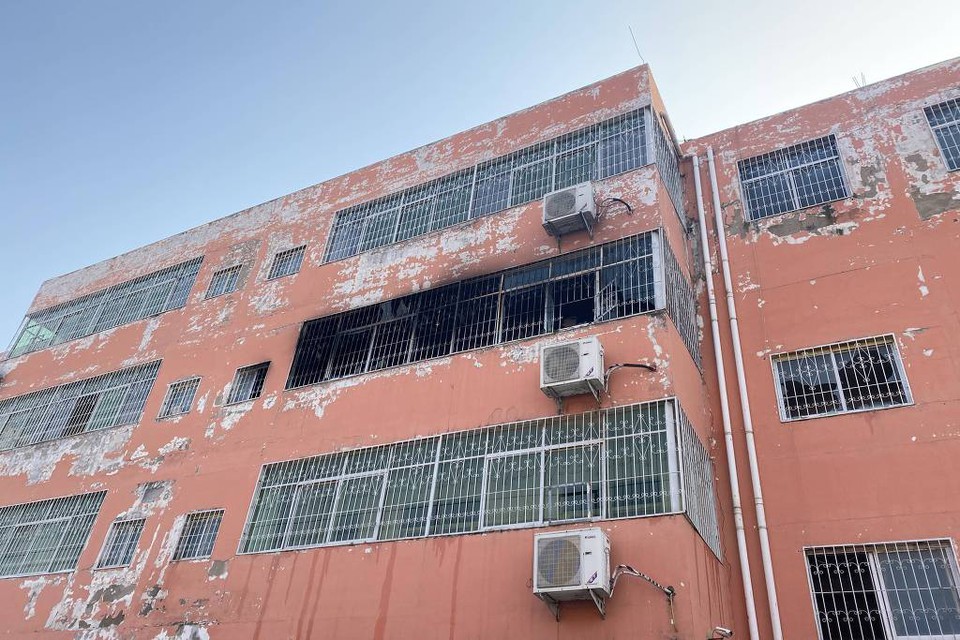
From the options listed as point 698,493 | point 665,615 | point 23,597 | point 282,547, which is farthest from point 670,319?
point 23,597

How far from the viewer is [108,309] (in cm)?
1864

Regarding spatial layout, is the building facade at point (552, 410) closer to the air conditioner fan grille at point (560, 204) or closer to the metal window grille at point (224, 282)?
the metal window grille at point (224, 282)

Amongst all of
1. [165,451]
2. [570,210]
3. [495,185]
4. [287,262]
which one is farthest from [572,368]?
[165,451]

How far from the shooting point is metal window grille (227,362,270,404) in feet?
46.3

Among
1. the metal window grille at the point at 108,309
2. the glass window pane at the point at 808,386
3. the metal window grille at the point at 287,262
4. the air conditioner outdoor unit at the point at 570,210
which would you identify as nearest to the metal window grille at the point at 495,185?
the metal window grille at the point at 287,262

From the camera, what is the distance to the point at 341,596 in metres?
10.3

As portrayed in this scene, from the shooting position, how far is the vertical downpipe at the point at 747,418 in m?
9.49

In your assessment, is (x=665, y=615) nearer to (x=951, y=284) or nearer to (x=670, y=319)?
(x=670, y=319)

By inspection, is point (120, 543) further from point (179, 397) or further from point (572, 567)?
point (572, 567)

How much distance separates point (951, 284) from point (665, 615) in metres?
6.61

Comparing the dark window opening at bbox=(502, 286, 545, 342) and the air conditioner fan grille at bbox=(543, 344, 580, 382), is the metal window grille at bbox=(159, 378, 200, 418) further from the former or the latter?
the air conditioner fan grille at bbox=(543, 344, 580, 382)

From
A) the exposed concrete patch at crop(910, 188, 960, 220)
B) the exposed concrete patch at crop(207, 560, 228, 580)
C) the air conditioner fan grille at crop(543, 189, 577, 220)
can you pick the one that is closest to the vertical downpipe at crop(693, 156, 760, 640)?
the air conditioner fan grille at crop(543, 189, 577, 220)

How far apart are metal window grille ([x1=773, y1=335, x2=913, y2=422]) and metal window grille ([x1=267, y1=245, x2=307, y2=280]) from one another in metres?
9.75

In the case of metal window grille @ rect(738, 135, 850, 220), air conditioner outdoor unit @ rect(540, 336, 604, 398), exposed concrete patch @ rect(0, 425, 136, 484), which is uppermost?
metal window grille @ rect(738, 135, 850, 220)
